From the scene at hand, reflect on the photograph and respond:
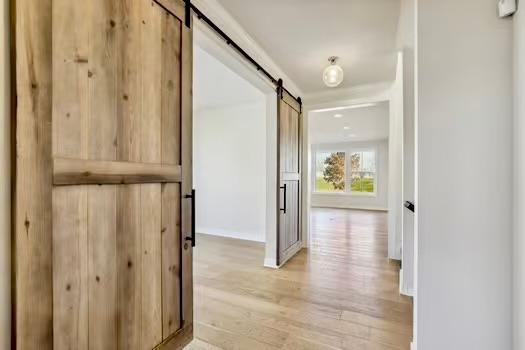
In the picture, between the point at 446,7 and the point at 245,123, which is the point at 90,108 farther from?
the point at 245,123

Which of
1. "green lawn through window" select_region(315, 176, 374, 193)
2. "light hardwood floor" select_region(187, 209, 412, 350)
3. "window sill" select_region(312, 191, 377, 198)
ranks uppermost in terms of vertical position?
"green lawn through window" select_region(315, 176, 374, 193)

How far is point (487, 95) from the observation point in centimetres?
122

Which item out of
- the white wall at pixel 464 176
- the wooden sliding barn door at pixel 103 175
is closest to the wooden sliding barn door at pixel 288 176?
the wooden sliding barn door at pixel 103 175

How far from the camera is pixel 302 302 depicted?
95.5 inches

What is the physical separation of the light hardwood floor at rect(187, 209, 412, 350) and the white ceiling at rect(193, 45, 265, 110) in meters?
2.42

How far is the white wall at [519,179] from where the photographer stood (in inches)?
42.7

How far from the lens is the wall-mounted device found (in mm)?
1133

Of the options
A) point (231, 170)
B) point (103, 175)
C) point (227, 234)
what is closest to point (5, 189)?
point (103, 175)

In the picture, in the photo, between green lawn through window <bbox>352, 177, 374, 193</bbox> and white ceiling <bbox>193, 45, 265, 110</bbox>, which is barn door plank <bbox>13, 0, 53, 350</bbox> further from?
green lawn through window <bbox>352, 177, 374, 193</bbox>

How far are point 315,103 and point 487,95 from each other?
10.4 feet

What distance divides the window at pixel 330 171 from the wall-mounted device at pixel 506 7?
29.1 feet

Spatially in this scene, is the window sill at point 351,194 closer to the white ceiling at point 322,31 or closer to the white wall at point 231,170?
the white wall at point 231,170

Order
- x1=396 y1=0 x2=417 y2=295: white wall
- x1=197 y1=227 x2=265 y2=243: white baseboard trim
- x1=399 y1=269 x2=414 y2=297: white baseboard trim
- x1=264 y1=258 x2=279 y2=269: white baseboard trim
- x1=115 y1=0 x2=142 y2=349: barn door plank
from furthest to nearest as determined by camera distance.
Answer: x1=197 y1=227 x2=265 y2=243: white baseboard trim, x1=264 y1=258 x2=279 y2=269: white baseboard trim, x1=399 y1=269 x2=414 y2=297: white baseboard trim, x1=396 y1=0 x2=417 y2=295: white wall, x1=115 y1=0 x2=142 y2=349: barn door plank

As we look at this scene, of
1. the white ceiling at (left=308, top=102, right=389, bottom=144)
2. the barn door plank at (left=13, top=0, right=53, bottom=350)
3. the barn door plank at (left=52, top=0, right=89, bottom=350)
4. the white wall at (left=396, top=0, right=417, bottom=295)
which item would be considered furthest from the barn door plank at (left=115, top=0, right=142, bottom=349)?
the white ceiling at (left=308, top=102, right=389, bottom=144)
